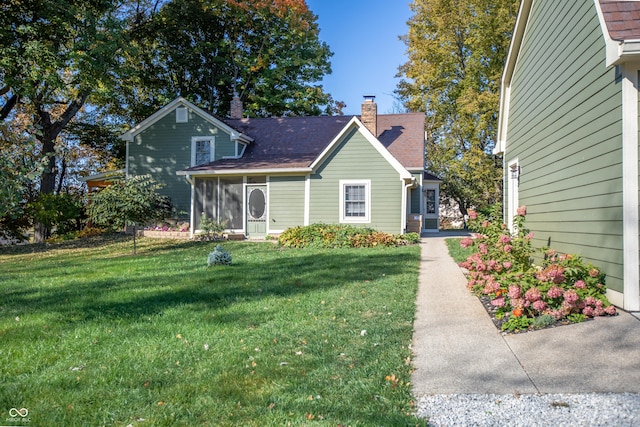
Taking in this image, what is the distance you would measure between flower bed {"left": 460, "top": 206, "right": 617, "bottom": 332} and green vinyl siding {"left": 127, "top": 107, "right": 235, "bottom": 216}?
1454cm

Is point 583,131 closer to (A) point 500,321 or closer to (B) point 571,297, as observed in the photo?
(B) point 571,297

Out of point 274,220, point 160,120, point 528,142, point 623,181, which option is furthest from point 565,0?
point 160,120

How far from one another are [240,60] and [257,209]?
13.3m

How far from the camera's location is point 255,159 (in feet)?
60.6

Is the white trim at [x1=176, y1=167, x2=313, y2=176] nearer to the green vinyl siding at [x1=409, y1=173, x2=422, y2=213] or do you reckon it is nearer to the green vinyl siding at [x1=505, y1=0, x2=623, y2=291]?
the green vinyl siding at [x1=409, y1=173, x2=422, y2=213]

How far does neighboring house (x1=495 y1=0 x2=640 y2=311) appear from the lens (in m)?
5.25

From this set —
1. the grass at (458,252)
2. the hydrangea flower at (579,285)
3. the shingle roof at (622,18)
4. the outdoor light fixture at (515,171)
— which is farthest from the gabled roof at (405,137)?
the hydrangea flower at (579,285)

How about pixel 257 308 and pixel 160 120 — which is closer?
pixel 257 308

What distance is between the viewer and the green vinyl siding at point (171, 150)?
64.7 feet

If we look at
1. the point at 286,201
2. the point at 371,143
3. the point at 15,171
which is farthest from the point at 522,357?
the point at 286,201

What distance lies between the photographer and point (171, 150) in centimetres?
2014

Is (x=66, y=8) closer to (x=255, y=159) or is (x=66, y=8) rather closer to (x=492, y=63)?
(x=255, y=159)

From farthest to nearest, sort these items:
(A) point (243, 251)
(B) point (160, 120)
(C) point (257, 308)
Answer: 1. (B) point (160, 120)
2. (A) point (243, 251)
3. (C) point (257, 308)

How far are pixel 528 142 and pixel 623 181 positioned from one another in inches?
182
